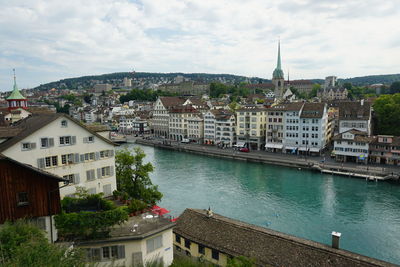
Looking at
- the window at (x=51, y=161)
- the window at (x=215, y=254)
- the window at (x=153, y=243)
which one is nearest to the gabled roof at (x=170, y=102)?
the window at (x=51, y=161)

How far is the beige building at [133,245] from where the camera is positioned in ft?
40.2

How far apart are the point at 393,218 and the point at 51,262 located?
1164 inches

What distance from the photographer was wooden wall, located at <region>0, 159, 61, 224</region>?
35.4 feet

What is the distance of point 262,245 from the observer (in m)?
15.8

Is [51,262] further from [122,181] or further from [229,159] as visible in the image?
[229,159]

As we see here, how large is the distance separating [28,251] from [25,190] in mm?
4633

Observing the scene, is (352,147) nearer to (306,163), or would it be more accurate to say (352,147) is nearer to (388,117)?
(306,163)

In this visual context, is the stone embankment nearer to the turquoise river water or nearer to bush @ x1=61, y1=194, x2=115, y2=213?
the turquoise river water

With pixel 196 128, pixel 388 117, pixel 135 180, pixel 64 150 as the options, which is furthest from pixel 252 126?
pixel 64 150

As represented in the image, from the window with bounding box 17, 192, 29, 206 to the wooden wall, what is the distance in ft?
0.29

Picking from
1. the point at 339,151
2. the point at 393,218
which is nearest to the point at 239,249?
the point at 393,218

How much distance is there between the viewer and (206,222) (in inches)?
731

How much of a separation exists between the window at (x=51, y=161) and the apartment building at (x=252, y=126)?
152 feet

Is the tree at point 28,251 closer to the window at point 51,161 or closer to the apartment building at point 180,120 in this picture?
the window at point 51,161
